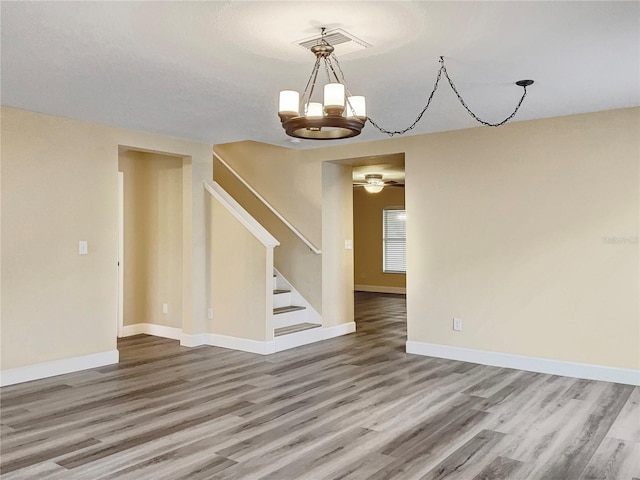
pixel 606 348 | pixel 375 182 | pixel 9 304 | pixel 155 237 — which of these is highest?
pixel 375 182

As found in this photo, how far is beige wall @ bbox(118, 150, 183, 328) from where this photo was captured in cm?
632

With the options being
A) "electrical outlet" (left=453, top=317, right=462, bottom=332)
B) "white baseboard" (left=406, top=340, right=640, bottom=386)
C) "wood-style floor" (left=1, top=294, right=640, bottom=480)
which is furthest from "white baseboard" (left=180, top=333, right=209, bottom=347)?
"electrical outlet" (left=453, top=317, right=462, bottom=332)

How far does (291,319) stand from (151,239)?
6.75 feet

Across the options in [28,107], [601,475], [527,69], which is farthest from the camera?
[28,107]

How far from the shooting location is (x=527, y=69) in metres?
3.37

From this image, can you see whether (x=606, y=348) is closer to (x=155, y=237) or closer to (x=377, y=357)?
(x=377, y=357)

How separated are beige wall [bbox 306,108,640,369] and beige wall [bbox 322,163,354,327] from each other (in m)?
1.08

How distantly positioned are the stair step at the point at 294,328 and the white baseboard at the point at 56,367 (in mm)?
1689

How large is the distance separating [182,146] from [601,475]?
4.84m

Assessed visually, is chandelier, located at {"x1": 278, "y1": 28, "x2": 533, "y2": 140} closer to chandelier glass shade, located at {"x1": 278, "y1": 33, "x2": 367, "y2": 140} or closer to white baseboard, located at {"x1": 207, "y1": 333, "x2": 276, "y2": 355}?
chandelier glass shade, located at {"x1": 278, "y1": 33, "x2": 367, "y2": 140}

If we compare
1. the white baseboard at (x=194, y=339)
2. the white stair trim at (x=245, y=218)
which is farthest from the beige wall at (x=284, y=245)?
the white baseboard at (x=194, y=339)

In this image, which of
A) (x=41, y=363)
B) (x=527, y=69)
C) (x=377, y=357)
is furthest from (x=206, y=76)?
(x=377, y=357)

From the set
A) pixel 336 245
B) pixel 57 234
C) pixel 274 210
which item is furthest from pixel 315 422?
pixel 274 210

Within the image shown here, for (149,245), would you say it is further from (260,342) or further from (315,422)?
(315,422)
